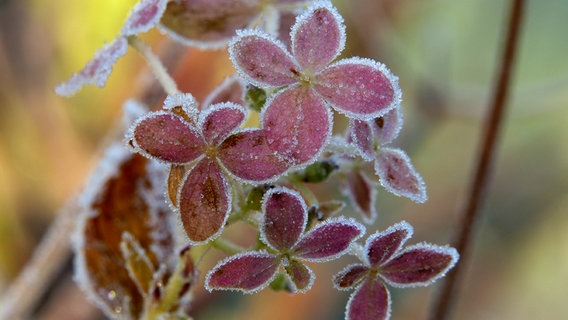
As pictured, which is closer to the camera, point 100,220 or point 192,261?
point 192,261

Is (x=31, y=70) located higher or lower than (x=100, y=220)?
higher

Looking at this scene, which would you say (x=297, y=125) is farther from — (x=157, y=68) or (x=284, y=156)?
(x=157, y=68)

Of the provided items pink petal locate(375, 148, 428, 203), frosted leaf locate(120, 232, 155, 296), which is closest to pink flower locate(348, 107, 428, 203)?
pink petal locate(375, 148, 428, 203)

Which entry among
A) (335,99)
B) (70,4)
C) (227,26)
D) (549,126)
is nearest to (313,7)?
(335,99)

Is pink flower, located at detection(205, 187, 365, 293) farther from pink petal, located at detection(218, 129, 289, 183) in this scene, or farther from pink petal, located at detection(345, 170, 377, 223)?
pink petal, located at detection(345, 170, 377, 223)

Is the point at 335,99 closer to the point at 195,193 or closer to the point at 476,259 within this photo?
the point at 195,193

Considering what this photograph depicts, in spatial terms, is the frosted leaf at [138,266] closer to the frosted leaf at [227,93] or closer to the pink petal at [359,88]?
the frosted leaf at [227,93]
